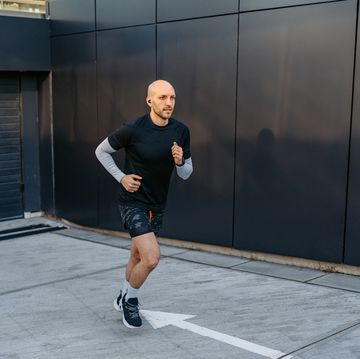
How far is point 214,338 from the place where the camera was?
14.9ft

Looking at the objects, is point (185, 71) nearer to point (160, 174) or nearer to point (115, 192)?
point (115, 192)

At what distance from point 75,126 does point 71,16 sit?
1.73m

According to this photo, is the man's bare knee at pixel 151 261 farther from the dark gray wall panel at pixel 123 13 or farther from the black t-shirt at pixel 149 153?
the dark gray wall panel at pixel 123 13

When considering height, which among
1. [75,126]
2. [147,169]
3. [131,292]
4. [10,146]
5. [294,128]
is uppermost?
[294,128]

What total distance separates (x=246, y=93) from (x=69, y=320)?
11.0 ft

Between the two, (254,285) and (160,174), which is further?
(254,285)

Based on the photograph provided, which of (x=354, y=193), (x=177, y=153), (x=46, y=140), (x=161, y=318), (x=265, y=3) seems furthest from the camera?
(x=46, y=140)

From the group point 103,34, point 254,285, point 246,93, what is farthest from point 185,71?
point 254,285

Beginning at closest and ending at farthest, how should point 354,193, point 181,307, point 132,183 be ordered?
point 132,183 → point 181,307 → point 354,193

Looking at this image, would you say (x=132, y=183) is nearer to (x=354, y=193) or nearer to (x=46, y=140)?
(x=354, y=193)

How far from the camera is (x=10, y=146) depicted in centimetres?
964

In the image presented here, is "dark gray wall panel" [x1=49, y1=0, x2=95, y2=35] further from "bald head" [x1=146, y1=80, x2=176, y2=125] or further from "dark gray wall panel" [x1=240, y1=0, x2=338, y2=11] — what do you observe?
"bald head" [x1=146, y1=80, x2=176, y2=125]

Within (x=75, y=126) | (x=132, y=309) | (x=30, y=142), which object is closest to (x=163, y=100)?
(x=132, y=309)

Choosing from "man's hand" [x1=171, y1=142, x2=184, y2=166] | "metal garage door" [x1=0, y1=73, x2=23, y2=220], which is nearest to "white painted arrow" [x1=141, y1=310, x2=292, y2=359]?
"man's hand" [x1=171, y1=142, x2=184, y2=166]
